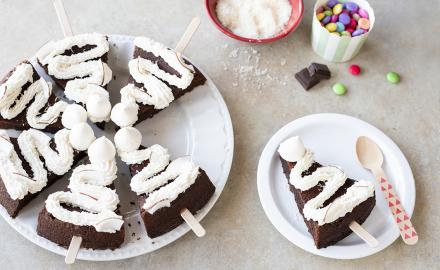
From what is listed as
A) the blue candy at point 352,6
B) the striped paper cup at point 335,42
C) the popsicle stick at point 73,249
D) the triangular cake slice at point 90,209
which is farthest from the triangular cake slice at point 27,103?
the blue candy at point 352,6

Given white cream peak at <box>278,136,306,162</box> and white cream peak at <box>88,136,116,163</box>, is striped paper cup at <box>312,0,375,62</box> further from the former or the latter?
white cream peak at <box>88,136,116,163</box>

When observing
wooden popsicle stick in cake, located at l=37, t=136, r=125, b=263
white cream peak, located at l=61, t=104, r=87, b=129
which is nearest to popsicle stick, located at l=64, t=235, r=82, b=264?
wooden popsicle stick in cake, located at l=37, t=136, r=125, b=263

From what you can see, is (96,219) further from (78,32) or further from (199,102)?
(78,32)

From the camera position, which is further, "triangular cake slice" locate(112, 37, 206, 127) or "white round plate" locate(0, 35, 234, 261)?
"triangular cake slice" locate(112, 37, 206, 127)

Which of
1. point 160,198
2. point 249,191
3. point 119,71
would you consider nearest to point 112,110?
point 119,71

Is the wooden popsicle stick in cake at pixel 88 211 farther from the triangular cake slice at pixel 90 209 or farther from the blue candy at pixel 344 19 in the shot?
the blue candy at pixel 344 19

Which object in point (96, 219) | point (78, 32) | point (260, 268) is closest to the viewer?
point (96, 219)
